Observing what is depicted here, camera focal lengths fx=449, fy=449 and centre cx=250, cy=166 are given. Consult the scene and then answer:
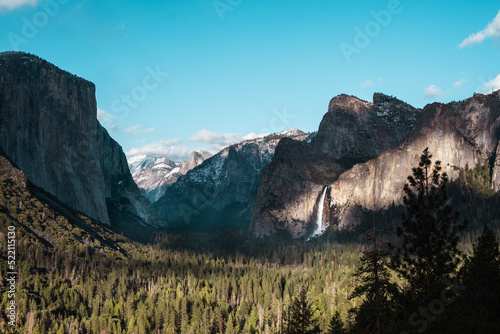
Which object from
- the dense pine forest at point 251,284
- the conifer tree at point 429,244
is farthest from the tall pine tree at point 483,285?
the conifer tree at point 429,244

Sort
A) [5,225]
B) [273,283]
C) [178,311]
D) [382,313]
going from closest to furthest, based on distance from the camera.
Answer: [382,313], [178,311], [5,225], [273,283]

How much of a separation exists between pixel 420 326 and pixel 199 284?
124483 millimetres

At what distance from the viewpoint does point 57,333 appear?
98188 millimetres

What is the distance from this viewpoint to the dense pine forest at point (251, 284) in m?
38.3

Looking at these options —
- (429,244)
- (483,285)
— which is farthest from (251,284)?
(429,244)

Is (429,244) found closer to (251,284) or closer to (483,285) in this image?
(483,285)

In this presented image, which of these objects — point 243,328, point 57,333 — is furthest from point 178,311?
point 57,333

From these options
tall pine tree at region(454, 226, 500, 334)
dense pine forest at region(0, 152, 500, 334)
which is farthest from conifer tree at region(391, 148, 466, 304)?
tall pine tree at region(454, 226, 500, 334)

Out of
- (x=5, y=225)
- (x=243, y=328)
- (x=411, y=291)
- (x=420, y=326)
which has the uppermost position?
(x=5, y=225)

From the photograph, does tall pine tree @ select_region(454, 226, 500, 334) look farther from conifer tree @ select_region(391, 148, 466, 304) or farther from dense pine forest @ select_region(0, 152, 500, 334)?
conifer tree @ select_region(391, 148, 466, 304)

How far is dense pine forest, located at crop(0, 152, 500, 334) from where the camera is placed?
3834cm

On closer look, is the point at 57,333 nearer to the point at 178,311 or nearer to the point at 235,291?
the point at 178,311

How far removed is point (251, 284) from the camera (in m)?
150

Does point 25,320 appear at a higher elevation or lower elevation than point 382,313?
lower
